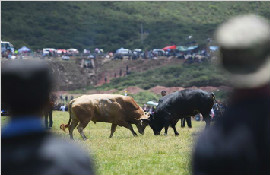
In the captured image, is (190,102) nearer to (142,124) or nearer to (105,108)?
(142,124)

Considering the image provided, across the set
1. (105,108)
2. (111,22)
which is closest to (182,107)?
(105,108)

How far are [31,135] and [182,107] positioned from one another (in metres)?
17.8

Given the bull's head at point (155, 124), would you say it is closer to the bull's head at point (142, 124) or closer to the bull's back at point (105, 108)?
the bull's head at point (142, 124)

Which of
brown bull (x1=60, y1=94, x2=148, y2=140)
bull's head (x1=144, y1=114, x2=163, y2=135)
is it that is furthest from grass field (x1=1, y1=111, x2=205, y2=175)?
bull's head (x1=144, y1=114, x2=163, y2=135)

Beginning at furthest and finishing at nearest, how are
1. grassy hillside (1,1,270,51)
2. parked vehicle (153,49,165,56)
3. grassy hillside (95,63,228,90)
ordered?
grassy hillside (1,1,270,51) → parked vehicle (153,49,165,56) → grassy hillside (95,63,228,90)

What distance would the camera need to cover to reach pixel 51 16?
407 feet

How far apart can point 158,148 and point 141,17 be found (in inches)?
4432

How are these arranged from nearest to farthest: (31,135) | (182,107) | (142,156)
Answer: (31,135), (142,156), (182,107)

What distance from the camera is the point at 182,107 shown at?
21.0 m

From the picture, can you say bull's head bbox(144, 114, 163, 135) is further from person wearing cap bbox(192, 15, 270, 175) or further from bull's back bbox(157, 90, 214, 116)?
person wearing cap bbox(192, 15, 270, 175)

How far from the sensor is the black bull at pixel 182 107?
20922 mm

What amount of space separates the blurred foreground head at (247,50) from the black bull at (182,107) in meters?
17.4

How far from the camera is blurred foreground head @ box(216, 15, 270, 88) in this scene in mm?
3374

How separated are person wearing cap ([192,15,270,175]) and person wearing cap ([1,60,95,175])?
2.07 feet
